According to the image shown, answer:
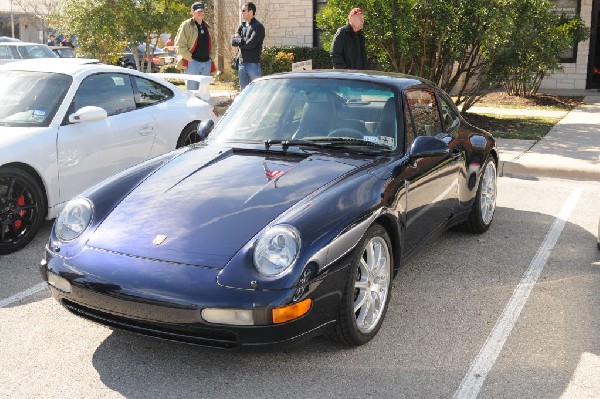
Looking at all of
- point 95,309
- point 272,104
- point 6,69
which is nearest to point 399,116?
point 272,104

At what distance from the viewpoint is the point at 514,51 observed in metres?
12.1

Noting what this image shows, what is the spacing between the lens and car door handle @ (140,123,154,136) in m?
7.04

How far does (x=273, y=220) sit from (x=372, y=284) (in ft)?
2.43

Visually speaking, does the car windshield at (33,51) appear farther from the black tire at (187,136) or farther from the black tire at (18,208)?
the black tire at (18,208)

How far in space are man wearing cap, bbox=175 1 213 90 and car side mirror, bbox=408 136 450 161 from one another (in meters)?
7.75

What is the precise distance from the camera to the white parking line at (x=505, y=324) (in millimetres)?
3717

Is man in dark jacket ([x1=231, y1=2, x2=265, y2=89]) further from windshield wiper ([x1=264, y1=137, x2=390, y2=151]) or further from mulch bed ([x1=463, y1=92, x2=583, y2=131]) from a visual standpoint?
windshield wiper ([x1=264, y1=137, x2=390, y2=151])

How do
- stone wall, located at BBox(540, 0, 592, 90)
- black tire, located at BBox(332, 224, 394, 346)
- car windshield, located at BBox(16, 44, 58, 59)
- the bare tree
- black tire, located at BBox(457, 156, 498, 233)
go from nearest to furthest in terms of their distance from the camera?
black tire, located at BBox(332, 224, 394, 346), black tire, located at BBox(457, 156, 498, 233), stone wall, located at BBox(540, 0, 592, 90), car windshield, located at BBox(16, 44, 58, 59), the bare tree

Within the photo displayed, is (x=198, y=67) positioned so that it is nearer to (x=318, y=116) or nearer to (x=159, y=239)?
→ (x=318, y=116)

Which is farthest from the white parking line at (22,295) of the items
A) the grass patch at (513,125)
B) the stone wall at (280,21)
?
the stone wall at (280,21)

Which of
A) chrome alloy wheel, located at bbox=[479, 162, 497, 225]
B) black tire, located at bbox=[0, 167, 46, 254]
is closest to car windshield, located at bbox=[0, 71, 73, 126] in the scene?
black tire, located at bbox=[0, 167, 46, 254]

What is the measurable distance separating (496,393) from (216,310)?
1421 mm

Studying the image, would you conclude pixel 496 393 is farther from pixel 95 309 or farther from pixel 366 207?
pixel 95 309

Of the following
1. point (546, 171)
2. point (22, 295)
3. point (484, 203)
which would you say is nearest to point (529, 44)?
point (546, 171)
